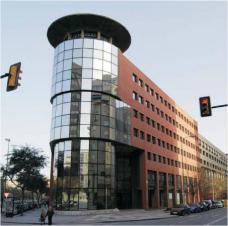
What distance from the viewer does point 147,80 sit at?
191ft

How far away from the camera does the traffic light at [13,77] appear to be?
1272 cm

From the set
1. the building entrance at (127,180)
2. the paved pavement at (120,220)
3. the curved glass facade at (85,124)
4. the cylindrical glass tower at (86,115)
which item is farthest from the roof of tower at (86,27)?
the paved pavement at (120,220)

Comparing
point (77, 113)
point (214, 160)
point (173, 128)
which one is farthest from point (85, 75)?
point (214, 160)

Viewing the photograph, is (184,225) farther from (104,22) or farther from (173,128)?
(173,128)

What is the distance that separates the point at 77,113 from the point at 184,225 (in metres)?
20.9

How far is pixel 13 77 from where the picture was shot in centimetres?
1289

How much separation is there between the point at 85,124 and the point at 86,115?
119 centimetres

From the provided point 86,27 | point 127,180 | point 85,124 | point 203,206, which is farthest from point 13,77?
point 203,206

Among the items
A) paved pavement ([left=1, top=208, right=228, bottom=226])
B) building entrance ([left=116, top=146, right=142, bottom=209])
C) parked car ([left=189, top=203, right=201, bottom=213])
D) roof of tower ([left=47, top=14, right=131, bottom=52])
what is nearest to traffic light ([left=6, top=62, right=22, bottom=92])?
paved pavement ([left=1, top=208, right=228, bottom=226])

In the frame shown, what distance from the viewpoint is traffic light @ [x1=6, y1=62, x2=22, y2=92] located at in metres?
12.7

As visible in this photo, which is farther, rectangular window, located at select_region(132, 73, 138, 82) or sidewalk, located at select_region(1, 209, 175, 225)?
rectangular window, located at select_region(132, 73, 138, 82)

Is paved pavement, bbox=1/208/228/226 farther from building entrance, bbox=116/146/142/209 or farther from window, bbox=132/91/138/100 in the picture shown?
window, bbox=132/91/138/100

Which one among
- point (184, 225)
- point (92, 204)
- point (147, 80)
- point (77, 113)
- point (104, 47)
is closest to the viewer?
point (184, 225)

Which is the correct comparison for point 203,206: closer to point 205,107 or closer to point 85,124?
point 85,124
